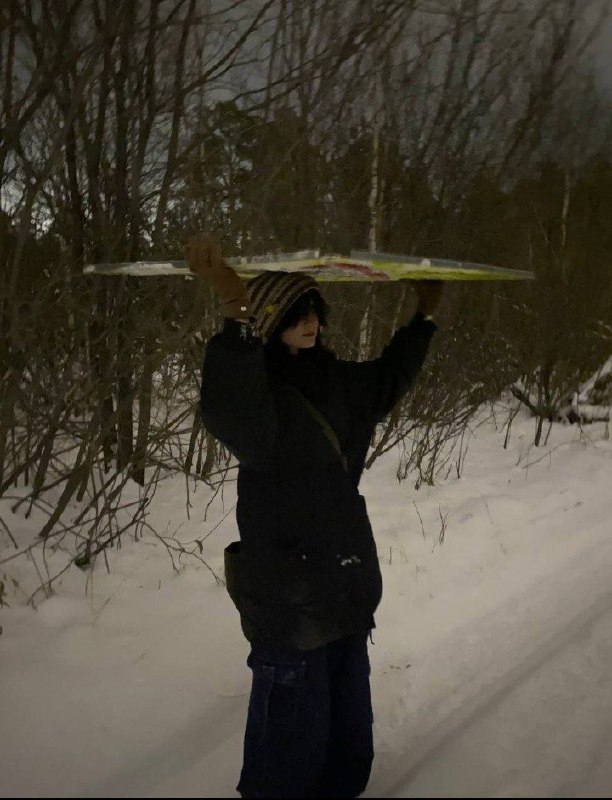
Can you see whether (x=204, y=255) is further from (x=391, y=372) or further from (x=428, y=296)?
(x=428, y=296)

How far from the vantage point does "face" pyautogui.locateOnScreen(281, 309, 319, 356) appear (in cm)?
155

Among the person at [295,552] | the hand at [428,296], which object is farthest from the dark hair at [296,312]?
the hand at [428,296]

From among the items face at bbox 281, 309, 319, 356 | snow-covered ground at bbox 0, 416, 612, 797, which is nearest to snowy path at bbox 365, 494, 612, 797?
snow-covered ground at bbox 0, 416, 612, 797

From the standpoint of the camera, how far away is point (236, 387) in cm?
130

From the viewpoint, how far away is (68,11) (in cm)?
233

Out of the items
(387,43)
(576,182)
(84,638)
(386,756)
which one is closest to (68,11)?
(387,43)

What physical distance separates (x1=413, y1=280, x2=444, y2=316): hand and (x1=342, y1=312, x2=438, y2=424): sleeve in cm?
6

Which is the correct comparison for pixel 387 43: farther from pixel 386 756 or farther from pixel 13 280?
pixel 386 756

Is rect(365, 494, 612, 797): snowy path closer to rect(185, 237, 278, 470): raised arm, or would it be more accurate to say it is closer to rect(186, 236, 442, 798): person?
rect(186, 236, 442, 798): person

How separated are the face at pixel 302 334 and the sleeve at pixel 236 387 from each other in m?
0.23

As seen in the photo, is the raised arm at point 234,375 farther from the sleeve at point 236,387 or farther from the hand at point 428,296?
the hand at point 428,296

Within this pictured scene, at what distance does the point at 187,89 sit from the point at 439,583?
298 centimetres

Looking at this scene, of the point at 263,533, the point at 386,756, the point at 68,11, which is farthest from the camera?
the point at 68,11

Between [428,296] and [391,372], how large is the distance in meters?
0.37
